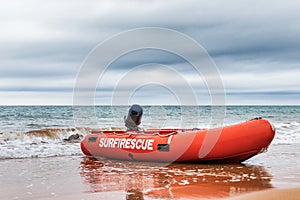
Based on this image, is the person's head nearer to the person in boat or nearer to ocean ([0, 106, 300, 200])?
the person in boat

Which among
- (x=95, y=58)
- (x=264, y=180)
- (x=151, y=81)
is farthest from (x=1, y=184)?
(x=151, y=81)

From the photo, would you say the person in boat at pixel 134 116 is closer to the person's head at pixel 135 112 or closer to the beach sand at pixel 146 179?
the person's head at pixel 135 112

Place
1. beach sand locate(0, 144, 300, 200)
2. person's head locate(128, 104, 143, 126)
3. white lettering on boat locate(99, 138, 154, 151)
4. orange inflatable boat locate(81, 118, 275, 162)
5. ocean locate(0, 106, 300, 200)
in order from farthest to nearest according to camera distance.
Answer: person's head locate(128, 104, 143, 126) < white lettering on boat locate(99, 138, 154, 151) < orange inflatable boat locate(81, 118, 275, 162) < ocean locate(0, 106, 300, 200) < beach sand locate(0, 144, 300, 200)

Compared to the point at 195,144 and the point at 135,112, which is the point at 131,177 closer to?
the point at 195,144

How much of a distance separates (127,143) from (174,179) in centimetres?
289

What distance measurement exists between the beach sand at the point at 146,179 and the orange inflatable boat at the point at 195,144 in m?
0.23

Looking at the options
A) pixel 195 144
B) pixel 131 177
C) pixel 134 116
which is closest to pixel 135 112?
pixel 134 116

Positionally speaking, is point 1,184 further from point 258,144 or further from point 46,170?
point 258,144

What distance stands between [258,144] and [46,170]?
4.64 m

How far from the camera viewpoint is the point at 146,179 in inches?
281

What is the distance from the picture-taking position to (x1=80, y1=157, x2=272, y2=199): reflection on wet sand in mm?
5891

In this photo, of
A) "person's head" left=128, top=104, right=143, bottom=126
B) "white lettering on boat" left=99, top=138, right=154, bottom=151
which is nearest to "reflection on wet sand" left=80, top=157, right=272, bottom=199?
"white lettering on boat" left=99, top=138, right=154, bottom=151

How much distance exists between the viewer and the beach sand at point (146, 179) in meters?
5.75

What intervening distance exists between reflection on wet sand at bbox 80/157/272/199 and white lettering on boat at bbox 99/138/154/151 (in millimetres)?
429
